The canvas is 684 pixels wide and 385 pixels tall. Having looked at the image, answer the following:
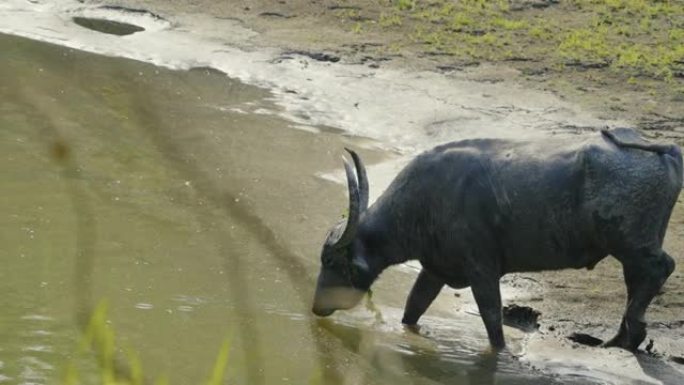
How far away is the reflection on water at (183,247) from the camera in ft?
26.5

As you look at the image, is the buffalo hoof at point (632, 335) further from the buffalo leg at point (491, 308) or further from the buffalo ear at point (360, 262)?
the buffalo ear at point (360, 262)

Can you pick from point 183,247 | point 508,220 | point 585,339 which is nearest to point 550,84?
point 183,247

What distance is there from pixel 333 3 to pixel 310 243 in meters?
8.65

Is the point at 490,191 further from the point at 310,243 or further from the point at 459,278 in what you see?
the point at 310,243

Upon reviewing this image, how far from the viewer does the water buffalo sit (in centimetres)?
843

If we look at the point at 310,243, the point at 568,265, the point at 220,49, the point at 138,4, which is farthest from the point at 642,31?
the point at 568,265

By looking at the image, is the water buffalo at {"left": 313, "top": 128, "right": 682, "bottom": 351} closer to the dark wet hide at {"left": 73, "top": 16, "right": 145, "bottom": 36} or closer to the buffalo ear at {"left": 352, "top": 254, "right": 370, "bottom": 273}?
the buffalo ear at {"left": 352, "top": 254, "right": 370, "bottom": 273}

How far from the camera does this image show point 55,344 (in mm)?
7828

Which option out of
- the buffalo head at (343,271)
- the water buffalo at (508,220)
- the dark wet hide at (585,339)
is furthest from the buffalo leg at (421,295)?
the dark wet hide at (585,339)

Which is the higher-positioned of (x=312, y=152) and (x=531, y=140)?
(x=531, y=140)

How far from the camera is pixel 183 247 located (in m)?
Result: 10.1

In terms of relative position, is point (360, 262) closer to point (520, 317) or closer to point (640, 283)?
point (520, 317)

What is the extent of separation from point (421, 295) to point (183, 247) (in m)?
1.96

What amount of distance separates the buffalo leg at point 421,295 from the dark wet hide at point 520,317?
59cm
